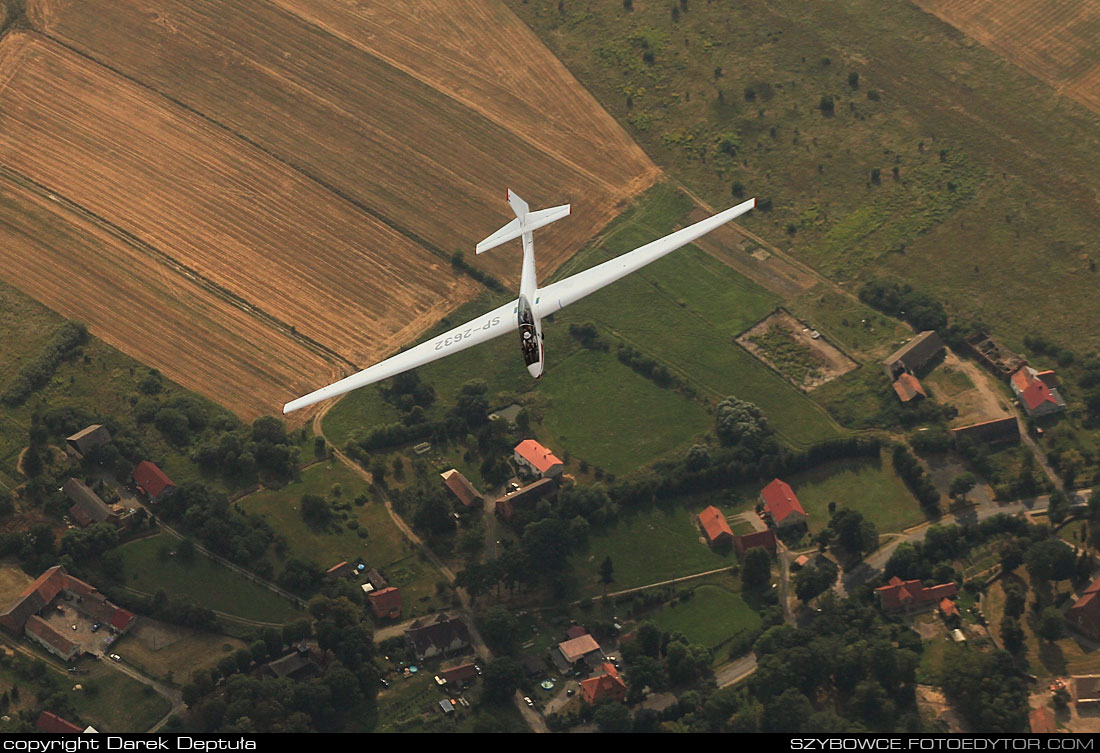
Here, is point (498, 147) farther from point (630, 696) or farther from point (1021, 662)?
point (1021, 662)

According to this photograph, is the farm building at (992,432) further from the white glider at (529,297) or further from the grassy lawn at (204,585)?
the grassy lawn at (204,585)

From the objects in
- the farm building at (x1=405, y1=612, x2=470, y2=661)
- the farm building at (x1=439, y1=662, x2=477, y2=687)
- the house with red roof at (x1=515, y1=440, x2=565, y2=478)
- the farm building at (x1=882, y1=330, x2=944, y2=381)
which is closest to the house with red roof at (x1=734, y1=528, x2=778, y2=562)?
the house with red roof at (x1=515, y1=440, x2=565, y2=478)

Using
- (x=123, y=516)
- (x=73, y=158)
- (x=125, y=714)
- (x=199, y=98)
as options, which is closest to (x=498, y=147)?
(x=199, y=98)

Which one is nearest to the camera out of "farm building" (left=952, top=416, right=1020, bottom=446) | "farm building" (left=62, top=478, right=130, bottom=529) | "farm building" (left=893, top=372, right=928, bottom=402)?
"farm building" (left=62, top=478, right=130, bottom=529)

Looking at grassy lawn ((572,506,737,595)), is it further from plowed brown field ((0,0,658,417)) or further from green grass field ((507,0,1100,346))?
green grass field ((507,0,1100,346))

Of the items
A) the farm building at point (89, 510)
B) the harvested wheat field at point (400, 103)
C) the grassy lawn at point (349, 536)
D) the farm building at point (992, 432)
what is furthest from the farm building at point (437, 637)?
the farm building at point (992, 432)

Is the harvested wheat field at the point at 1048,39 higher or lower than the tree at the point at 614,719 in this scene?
higher
